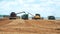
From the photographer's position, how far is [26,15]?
62844mm

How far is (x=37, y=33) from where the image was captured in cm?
2078

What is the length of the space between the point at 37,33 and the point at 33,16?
4652cm

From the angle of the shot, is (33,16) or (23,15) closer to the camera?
(23,15)

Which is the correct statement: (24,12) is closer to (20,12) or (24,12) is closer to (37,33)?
(20,12)

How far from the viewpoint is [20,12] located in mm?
67875

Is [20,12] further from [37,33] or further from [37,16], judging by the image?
[37,33]

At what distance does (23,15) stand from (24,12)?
10.4 ft

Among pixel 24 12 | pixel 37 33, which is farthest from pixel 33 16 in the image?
pixel 37 33

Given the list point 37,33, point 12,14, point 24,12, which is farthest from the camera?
point 24,12

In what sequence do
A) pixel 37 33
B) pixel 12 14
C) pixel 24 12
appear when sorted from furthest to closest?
pixel 24 12
pixel 12 14
pixel 37 33

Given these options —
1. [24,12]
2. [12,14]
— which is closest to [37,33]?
[12,14]

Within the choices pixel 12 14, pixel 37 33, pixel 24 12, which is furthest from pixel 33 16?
pixel 37 33

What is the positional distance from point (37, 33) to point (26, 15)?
42185 millimetres

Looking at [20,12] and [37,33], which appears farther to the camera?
[20,12]
